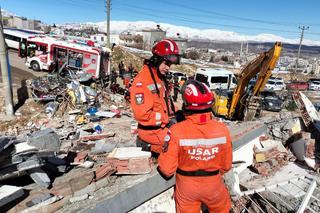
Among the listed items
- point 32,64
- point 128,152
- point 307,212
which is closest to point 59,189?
point 128,152

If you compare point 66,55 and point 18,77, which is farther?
point 66,55

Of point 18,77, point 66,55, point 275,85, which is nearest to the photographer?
point 18,77

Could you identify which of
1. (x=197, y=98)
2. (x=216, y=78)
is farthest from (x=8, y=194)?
(x=216, y=78)

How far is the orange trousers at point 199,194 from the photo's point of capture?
2742 mm

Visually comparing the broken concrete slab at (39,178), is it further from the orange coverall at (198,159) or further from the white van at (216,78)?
the white van at (216,78)

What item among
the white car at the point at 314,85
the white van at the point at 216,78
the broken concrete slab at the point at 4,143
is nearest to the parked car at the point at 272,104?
the white van at the point at 216,78

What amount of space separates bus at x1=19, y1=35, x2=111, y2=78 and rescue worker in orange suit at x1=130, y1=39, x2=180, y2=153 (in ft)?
47.1

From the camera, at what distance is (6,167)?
3.03 m

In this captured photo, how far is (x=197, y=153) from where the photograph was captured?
2.62 metres

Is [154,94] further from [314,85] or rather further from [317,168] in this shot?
[314,85]

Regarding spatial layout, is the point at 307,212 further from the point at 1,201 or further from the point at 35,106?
the point at 35,106

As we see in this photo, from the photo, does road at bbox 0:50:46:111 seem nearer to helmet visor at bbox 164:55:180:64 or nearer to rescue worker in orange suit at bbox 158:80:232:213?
helmet visor at bbox 164:55:180:64

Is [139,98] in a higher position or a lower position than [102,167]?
higher

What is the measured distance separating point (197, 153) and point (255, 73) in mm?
10275
